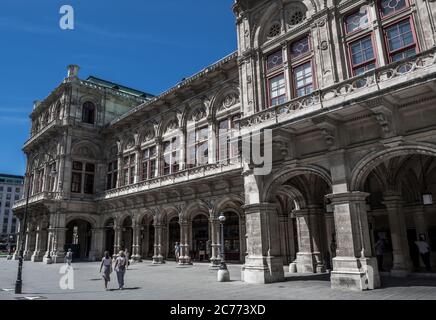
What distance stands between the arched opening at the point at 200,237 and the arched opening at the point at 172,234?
214 cm

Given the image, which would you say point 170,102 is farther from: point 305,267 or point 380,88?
point 380,88

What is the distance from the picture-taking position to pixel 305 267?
18.2m

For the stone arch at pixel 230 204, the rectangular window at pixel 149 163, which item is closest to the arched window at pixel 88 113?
the rectangular window at pixel 149 163

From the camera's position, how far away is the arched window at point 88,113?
3838cm

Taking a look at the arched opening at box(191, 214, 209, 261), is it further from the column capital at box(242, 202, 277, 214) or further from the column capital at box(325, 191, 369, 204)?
the column capital at box(325, 191, 369, 204)

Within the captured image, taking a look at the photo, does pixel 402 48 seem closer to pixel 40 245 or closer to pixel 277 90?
pixel 277 90

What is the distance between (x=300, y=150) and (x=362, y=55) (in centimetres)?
463

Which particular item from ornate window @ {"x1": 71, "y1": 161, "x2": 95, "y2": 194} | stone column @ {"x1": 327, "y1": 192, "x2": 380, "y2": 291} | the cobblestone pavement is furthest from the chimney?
stone column @ {"x1": 327, "y1": 192, "x2": 380, "y2": 291}

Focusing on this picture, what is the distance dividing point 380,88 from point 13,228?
12857cm

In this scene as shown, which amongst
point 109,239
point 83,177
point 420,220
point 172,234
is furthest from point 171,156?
point 420,220

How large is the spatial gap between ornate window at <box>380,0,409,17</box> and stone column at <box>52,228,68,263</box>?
1285 inches

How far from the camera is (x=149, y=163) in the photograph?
103 ft

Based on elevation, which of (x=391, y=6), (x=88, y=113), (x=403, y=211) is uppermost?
(x=88, y=113)
